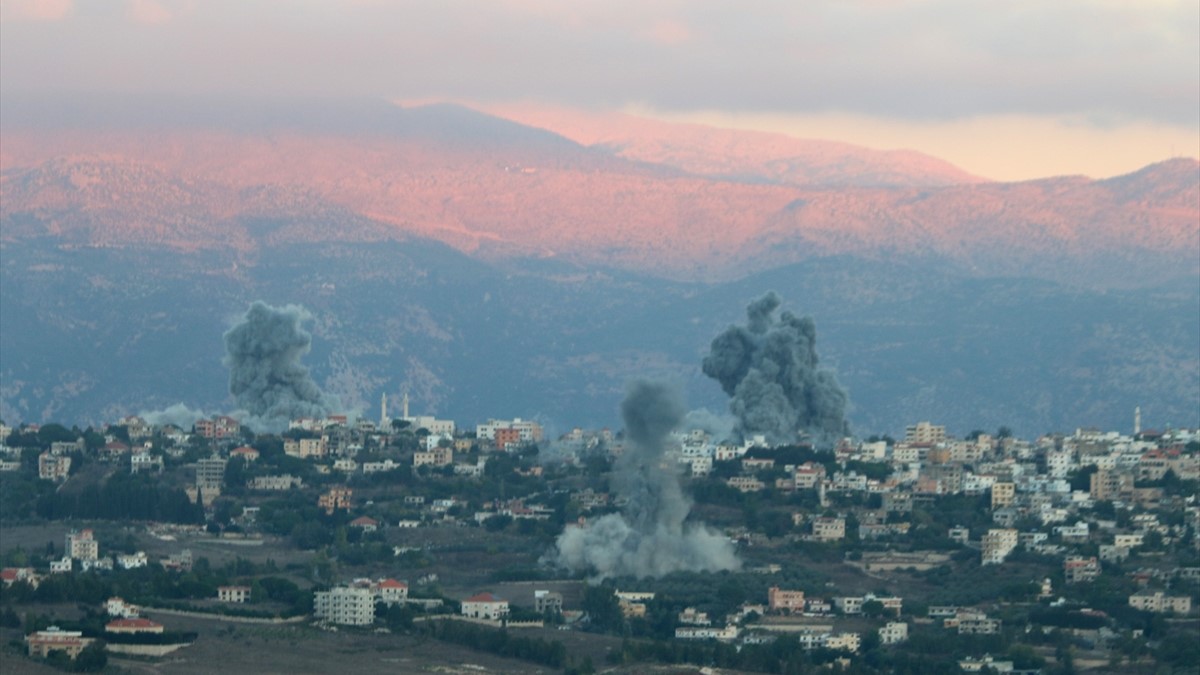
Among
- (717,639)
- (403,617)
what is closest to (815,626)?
(717,639)

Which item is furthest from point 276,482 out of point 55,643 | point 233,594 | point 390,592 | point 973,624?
point 55,643

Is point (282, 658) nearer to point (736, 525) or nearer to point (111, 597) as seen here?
point (111, 597)

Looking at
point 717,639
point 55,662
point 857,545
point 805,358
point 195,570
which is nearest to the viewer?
point 55,662

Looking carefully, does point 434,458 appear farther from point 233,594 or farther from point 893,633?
point 893,633

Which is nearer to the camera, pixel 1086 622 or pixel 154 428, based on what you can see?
pixel 1086 622

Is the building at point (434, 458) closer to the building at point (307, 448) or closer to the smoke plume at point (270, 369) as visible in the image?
the building at point (307, 448)

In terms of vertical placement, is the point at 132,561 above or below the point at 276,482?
below
